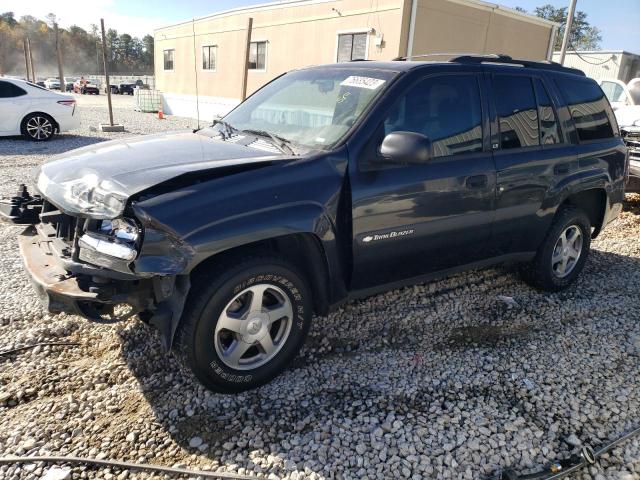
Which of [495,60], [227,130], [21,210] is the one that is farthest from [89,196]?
[495,60]

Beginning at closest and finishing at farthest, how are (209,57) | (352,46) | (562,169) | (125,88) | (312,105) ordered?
(312,105) → (562,169) → (352,46) → (209,57) → (125,88)

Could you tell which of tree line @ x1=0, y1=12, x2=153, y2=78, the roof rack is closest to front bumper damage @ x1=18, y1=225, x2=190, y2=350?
the roof rack

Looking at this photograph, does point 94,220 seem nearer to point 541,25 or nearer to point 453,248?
point 453,248

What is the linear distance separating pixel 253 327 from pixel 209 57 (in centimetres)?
2159

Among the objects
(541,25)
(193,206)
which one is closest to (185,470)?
(193,206)

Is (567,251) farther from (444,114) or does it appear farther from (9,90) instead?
(9,90)

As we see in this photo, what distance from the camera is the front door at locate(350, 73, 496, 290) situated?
3107 millimetres

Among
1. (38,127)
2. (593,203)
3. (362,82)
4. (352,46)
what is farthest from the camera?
(352,46)

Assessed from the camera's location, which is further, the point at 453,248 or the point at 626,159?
the point at 626,159

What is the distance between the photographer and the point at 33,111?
12.0 meters

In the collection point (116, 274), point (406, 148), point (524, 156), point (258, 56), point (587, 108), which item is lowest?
point (116, 274)

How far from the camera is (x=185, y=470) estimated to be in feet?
7.68

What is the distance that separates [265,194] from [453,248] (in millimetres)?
1632

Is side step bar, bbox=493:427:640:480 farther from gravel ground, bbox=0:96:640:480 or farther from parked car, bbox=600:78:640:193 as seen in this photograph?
parked car, bbox=600:78:640:193
